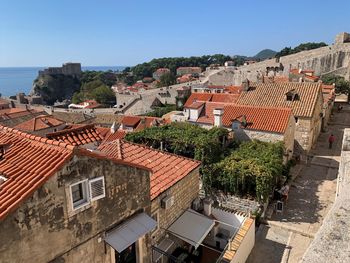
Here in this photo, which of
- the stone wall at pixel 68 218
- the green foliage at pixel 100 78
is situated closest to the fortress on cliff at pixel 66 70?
the green foliage at pixel 100 78

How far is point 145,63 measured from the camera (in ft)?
579

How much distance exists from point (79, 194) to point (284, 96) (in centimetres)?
2365

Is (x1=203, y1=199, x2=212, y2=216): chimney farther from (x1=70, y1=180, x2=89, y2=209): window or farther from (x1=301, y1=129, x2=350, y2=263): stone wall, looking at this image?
(x1=70, y1=180, x2=89, y2=209): window

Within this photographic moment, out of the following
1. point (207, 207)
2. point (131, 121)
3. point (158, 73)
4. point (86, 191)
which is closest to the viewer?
point (86, 191)

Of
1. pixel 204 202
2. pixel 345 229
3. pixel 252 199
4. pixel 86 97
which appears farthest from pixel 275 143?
pixel 86 97

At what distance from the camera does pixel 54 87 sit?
137125 millimetres

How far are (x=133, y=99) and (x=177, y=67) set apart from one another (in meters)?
108

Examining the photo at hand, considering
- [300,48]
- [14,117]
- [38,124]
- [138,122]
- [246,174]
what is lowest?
[14,117]

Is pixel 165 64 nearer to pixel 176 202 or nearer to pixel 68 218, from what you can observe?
pixel 176 202

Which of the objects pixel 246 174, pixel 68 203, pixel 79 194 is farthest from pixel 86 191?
pixel 246 174

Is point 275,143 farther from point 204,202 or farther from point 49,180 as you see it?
point 49,180

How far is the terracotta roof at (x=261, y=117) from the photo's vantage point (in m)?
21.3

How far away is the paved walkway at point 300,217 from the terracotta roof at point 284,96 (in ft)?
15.6

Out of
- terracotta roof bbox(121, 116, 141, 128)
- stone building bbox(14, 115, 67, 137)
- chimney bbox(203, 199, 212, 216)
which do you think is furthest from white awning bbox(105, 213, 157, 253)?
terracotta roof bbox(121, 116, 141, 128)
